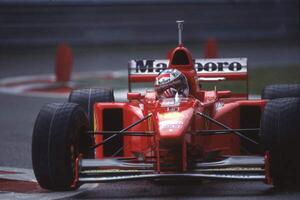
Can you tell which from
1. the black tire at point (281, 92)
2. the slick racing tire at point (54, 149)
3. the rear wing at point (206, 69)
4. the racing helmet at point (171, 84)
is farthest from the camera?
the rear wing at point (206, 69)

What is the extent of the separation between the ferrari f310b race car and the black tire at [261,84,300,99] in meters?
0.93

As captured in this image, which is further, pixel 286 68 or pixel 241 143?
pixel 286 68

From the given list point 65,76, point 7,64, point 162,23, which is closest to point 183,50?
point 65,76

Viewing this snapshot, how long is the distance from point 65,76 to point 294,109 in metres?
11.9

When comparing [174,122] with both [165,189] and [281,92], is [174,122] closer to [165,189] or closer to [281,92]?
[165,189]

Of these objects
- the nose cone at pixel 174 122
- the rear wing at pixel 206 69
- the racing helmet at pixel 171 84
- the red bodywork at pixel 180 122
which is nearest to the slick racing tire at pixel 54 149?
the red bodywork at pixel 180 122

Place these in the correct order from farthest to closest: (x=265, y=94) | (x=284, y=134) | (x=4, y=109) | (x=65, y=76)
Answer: (x=65, y=76) → (x=4, y=109) → (x=265, y=94) → (x=284, y=134)

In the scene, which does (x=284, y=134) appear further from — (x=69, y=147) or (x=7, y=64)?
(x=7, y=64)

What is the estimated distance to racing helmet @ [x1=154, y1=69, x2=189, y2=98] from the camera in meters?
9.62

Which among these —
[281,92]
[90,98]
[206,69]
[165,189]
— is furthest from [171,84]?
[206,69]

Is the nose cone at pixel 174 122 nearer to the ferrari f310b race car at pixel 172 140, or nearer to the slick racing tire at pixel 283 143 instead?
the ferrari f310b race car at pixel 172 140

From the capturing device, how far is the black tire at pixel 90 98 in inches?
428

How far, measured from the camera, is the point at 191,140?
8.84 meters

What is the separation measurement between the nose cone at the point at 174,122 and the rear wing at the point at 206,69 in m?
2.25
